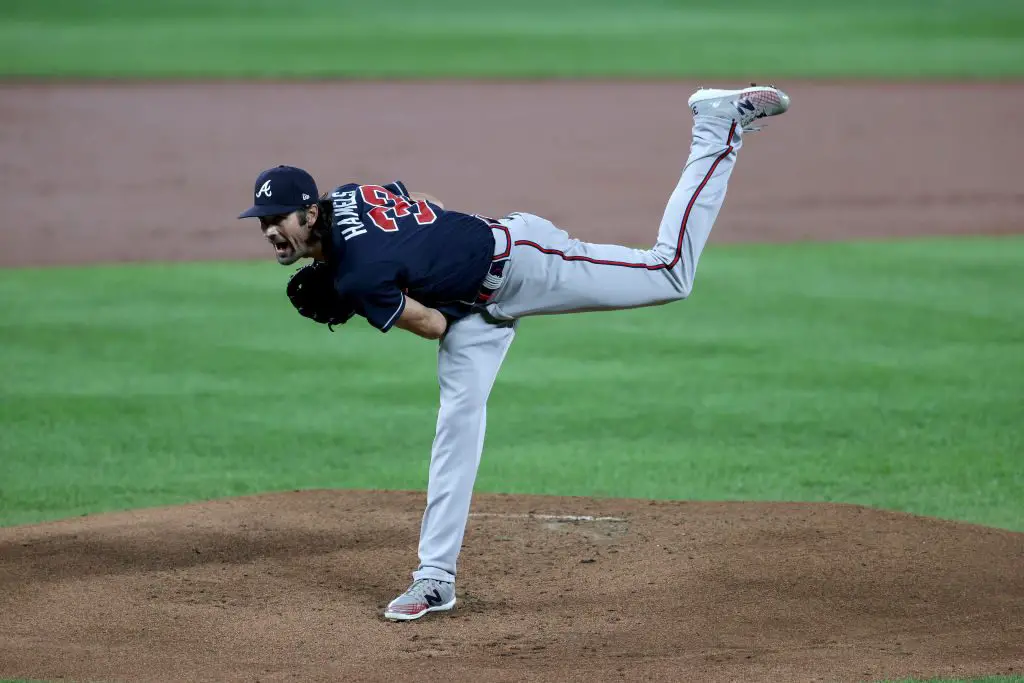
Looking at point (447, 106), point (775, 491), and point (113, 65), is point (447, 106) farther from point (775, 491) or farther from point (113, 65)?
point (775, 491)

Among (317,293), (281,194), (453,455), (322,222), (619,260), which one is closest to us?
(281,194)

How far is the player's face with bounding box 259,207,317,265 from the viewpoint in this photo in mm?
4930

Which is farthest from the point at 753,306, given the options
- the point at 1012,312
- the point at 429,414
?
the point at 429,414

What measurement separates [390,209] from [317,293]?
0.39 meters

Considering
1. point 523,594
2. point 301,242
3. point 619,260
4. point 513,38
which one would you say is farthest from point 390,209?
point 513,38

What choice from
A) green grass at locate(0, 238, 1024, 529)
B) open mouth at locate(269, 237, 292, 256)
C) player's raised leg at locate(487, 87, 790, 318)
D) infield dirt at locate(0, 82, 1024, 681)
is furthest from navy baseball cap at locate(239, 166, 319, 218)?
green grass at locate(0, 238, 1024, 529)

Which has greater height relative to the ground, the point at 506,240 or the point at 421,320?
the point at 506,240

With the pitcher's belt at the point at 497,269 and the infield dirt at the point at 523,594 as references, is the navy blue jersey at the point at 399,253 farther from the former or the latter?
the infield dirt at the point at 523,594

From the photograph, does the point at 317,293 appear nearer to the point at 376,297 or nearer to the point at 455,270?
the point at 376,297

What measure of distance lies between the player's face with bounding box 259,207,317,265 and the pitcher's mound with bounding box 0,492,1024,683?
4.09 feet

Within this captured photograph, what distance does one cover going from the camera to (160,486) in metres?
7.04

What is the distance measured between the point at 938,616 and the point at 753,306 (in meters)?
5.49

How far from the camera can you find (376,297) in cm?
491

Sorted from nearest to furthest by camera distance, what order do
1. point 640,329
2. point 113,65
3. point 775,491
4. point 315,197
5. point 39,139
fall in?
point 315,197 < point 775,491 < point 640,329 < point 39,139 < point 113,65
